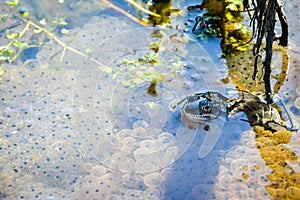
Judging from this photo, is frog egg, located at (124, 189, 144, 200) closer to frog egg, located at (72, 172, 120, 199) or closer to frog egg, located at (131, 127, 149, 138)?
frog egg, located at (72, 172, 120, 199)

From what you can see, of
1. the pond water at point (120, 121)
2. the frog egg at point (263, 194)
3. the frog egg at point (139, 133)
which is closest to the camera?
the frog egg at point (263, 194)

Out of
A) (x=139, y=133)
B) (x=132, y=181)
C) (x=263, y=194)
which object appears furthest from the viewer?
(x=139, y=133)

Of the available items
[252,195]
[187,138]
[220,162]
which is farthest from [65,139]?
[252,195]

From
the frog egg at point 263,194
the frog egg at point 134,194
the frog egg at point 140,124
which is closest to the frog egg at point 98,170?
the frog egg at point 134,194

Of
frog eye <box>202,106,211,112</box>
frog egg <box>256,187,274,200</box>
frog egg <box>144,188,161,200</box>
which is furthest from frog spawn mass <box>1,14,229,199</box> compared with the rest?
frog egg <box>256,187,274,200</box>

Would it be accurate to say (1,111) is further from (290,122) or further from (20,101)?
(290,122)

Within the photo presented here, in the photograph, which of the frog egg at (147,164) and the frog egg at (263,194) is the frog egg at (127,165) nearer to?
the frog egg at (147,164)

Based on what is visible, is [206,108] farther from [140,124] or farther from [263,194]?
[263,194]

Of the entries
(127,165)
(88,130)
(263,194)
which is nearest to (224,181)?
(263,194)
